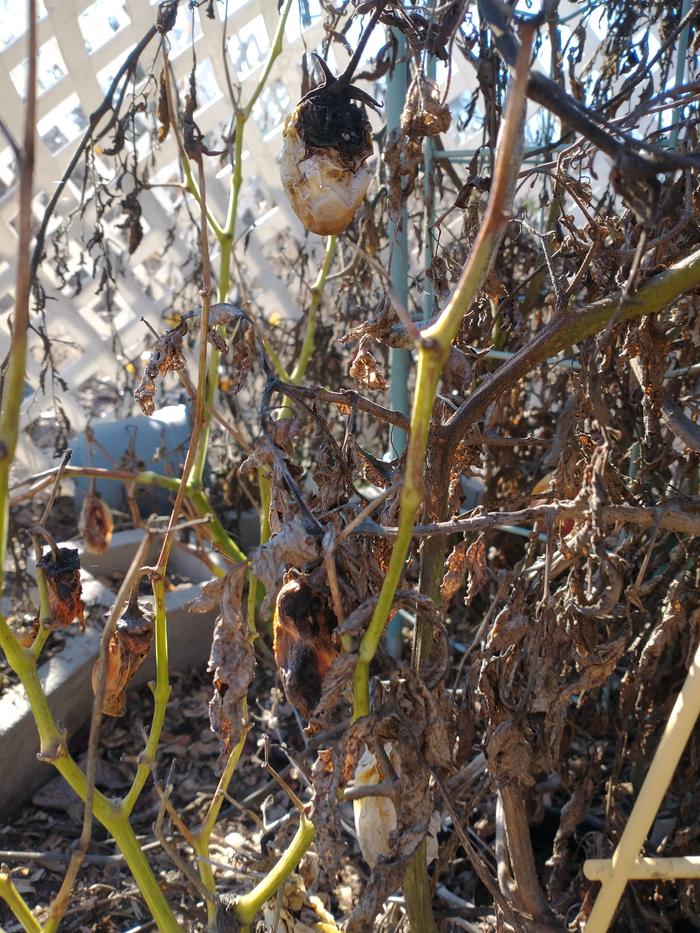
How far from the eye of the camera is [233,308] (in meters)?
0.85

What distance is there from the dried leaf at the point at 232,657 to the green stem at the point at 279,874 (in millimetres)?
223

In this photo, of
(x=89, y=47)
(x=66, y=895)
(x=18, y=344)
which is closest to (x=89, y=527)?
(x=66, y=895)

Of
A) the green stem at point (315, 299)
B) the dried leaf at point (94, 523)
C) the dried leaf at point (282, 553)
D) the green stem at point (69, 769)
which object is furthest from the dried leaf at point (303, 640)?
the green stem at point (315, 299)

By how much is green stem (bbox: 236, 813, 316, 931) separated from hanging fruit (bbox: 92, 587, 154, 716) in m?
0.24

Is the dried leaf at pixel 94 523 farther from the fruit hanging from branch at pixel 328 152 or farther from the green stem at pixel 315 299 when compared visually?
the fruit hanging from branch at pixel 328 152

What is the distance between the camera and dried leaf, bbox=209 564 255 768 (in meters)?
0.70

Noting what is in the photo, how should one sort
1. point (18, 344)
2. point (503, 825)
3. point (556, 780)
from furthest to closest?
point (556, 780) < point (503, 825) < point (18, 344)

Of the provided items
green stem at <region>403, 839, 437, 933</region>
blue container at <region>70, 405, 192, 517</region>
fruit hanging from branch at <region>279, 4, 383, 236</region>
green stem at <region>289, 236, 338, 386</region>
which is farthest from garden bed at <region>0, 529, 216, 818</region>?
fruit hanging from branch at <region>279, 4, 383, 236</region>

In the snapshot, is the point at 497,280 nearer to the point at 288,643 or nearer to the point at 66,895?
the point at 288,643

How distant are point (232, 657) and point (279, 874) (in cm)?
36

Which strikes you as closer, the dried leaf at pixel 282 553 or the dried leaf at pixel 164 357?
the dried leaf at pixel 282 553

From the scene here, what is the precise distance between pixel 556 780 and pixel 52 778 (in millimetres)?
1114

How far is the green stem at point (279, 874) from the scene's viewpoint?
88 centimetres

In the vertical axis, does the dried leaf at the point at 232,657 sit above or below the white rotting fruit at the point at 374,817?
above
